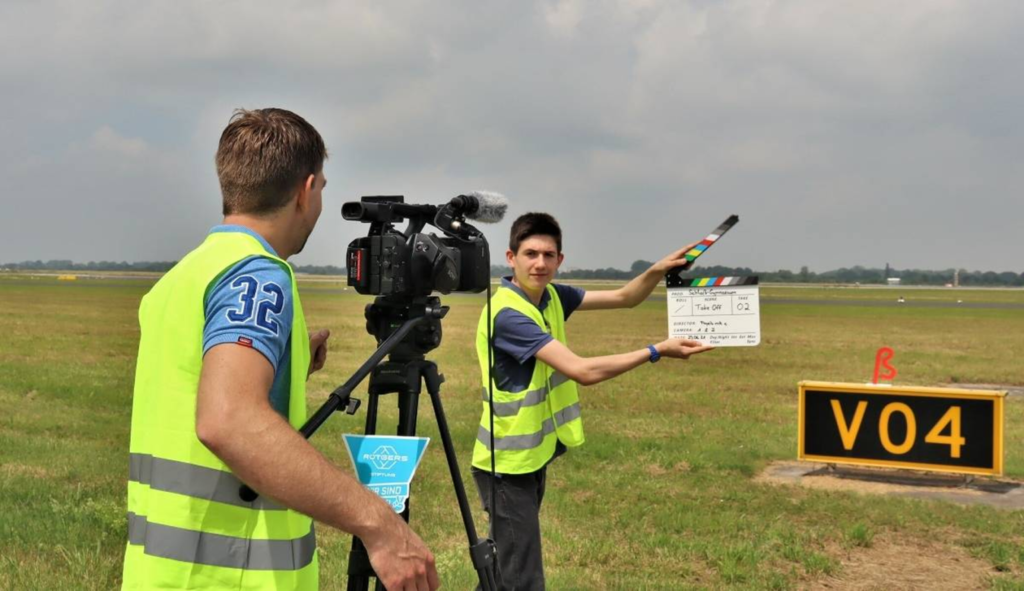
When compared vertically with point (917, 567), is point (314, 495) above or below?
above

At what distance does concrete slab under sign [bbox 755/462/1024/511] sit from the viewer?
8734 mm

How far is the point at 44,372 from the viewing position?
1691cm

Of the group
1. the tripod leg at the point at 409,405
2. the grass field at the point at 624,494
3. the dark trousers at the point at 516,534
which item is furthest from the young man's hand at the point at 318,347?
the grass field at the point at 624,494

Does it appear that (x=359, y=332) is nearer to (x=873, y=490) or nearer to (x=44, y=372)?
(x=44, y=372)

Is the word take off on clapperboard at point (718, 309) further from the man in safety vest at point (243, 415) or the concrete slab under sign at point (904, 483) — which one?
the concrete slab under sign at point (904, 483)

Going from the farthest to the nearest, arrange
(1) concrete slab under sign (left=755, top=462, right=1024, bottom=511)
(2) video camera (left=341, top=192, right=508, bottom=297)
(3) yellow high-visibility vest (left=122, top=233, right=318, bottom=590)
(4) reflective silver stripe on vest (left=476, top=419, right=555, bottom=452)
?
(1) concrete slab under sign (left=755, top=462, right=1024, bottom=511) < (4) reflective silver stripe on vest (left=476, top=419, right=555, bottom=452) < (2) video camera (left=341, top=192, right=508, bottom=297) < (3) yellow high-visibility vest (left=122, top=233, right=318, bottom=590)

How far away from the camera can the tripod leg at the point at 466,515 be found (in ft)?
8.75

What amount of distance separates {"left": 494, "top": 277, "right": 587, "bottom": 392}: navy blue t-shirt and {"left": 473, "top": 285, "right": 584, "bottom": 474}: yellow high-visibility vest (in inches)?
1.1

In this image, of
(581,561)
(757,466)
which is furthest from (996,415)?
A: (581,561)

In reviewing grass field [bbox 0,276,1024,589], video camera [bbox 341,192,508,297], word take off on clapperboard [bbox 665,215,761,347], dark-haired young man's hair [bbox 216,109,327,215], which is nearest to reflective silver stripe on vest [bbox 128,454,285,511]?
dark-haired young man's hair [bbox 216,109,327,215]

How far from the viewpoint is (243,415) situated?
5.70 feet

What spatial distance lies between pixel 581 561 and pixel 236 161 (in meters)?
4.91

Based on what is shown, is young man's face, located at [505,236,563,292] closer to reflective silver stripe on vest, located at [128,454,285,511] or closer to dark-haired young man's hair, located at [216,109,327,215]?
dark-haired young man's hair, located at [216,109,327,215]

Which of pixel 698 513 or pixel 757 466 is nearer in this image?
pixel 698 513
